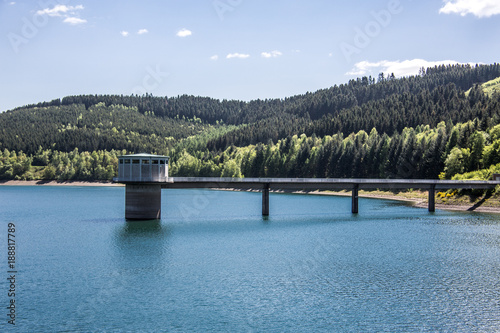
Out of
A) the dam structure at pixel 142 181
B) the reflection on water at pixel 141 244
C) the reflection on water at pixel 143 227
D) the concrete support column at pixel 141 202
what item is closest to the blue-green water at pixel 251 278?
the reflection on water at pixel 141 244

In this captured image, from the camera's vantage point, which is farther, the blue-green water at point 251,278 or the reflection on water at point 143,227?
the reflection on water at point 143,227

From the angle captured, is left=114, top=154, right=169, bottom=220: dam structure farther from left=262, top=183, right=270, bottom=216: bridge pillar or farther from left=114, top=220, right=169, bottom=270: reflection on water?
left=262, top=183, right=270, bottom=216: bridge pillar

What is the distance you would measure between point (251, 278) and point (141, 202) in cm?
3866

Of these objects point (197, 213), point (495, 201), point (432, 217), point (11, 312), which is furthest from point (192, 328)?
point (495, 201)

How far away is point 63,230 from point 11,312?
130 feet

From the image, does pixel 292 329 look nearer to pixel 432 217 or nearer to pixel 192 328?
pixel 192 328

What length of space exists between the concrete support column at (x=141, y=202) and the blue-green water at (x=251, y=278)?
2584 millimetres

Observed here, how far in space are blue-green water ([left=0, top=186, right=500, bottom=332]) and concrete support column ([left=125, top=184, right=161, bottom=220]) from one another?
258 centimetres

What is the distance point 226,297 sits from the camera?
3806 cm

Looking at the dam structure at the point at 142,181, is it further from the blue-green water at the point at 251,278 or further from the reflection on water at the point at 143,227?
the blue-green water at the point at 251,278

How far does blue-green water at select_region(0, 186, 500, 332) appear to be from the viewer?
32906 millimetres

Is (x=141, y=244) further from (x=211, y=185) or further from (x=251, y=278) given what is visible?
(x=211, y=185)

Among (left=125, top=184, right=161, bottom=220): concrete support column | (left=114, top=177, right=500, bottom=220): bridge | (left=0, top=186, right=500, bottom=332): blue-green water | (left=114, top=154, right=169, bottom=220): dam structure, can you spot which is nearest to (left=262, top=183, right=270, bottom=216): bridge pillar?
(left=114, top=177, right=500, bottom=220): bridge

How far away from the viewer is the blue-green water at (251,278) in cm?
3291
